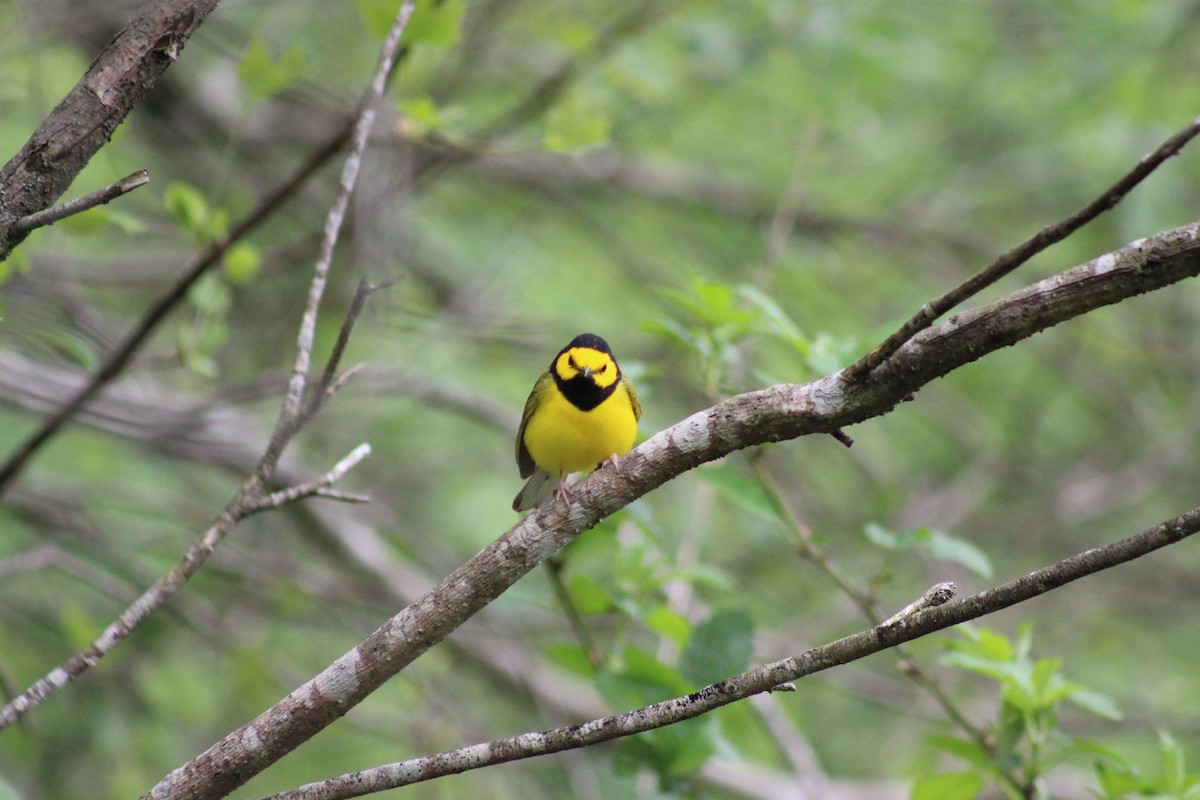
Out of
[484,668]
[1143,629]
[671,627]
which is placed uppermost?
[1143,629]

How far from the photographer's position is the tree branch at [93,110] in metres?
2.28

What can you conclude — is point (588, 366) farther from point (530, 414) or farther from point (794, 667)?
point (794, 667)

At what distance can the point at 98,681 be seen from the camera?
18.9ft

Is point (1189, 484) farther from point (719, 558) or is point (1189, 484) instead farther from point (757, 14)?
point (757, 14)

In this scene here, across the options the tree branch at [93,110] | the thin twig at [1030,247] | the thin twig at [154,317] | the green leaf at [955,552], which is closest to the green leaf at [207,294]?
the thin twig at [154,317]

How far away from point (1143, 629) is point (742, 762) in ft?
17.4

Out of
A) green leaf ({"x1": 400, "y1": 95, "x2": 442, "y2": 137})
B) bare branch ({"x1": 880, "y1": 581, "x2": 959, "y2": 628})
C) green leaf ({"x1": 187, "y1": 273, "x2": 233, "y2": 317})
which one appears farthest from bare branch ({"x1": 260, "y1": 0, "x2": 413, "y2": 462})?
bare branch ({"x1": 880, "y1": 581, "x2": 959, "y2": 628})

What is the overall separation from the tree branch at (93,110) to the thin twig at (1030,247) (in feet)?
5.01

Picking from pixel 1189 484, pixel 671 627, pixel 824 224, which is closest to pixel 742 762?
pixel 671 627

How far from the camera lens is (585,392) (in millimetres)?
3934

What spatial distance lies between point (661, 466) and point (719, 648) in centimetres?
97

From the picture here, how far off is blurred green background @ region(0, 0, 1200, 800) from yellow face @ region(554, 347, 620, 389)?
0.68 ft

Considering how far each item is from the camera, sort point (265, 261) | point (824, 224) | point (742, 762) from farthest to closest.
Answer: point (824, 224) < point (265, 261) < point (742, 762)

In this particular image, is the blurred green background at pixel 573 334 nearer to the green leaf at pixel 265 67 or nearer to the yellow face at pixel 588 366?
the green leaf at pixel 265 67
